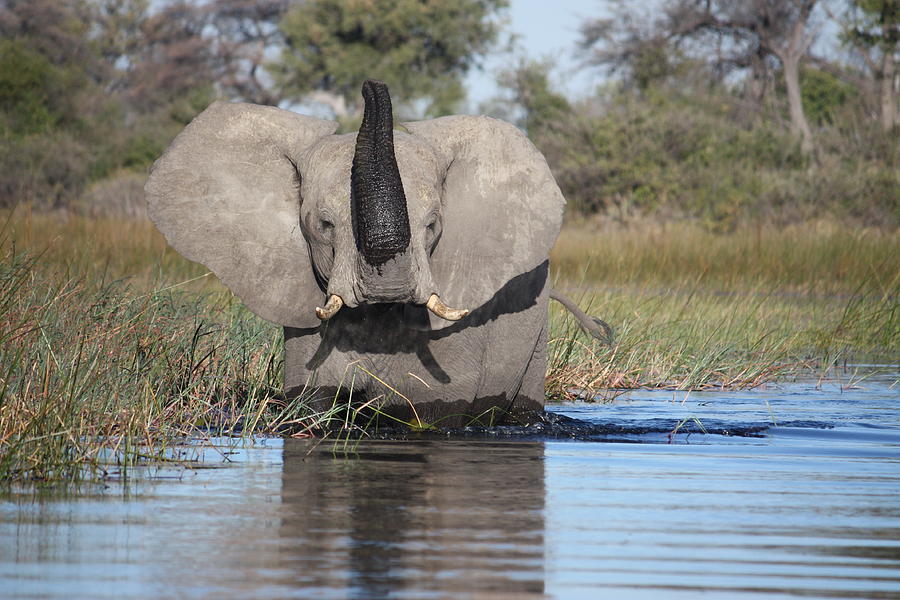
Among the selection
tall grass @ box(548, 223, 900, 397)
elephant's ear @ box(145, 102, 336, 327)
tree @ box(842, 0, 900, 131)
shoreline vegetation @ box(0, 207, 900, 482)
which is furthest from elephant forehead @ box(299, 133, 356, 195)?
tree @ box(842, 0, 900, 131)

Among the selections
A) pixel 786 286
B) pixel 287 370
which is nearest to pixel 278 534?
pixel 287 370

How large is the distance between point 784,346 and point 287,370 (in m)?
5.11

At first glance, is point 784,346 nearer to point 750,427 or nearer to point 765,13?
point 750,427

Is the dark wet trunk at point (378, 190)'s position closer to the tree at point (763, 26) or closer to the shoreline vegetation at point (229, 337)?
the shoreline vegetation at point (229, 337)

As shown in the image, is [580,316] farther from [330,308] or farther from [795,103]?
[795,103]

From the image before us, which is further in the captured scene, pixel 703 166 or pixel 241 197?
pixel 703 166

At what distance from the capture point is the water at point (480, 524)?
3605 mm

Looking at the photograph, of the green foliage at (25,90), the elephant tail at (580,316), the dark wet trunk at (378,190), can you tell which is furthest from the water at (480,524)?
the green foliage at (25,90)

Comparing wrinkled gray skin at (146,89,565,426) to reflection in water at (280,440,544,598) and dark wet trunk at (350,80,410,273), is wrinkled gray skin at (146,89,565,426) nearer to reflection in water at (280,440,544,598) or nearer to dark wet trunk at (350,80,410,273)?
dark wet trunk at (350,80,410,273)

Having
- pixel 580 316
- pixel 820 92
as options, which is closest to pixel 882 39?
pixel 820 92

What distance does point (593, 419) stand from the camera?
24.5 feet

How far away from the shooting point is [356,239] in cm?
583

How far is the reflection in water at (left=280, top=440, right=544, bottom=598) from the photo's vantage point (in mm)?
3617

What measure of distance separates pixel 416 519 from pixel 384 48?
3507 cm
